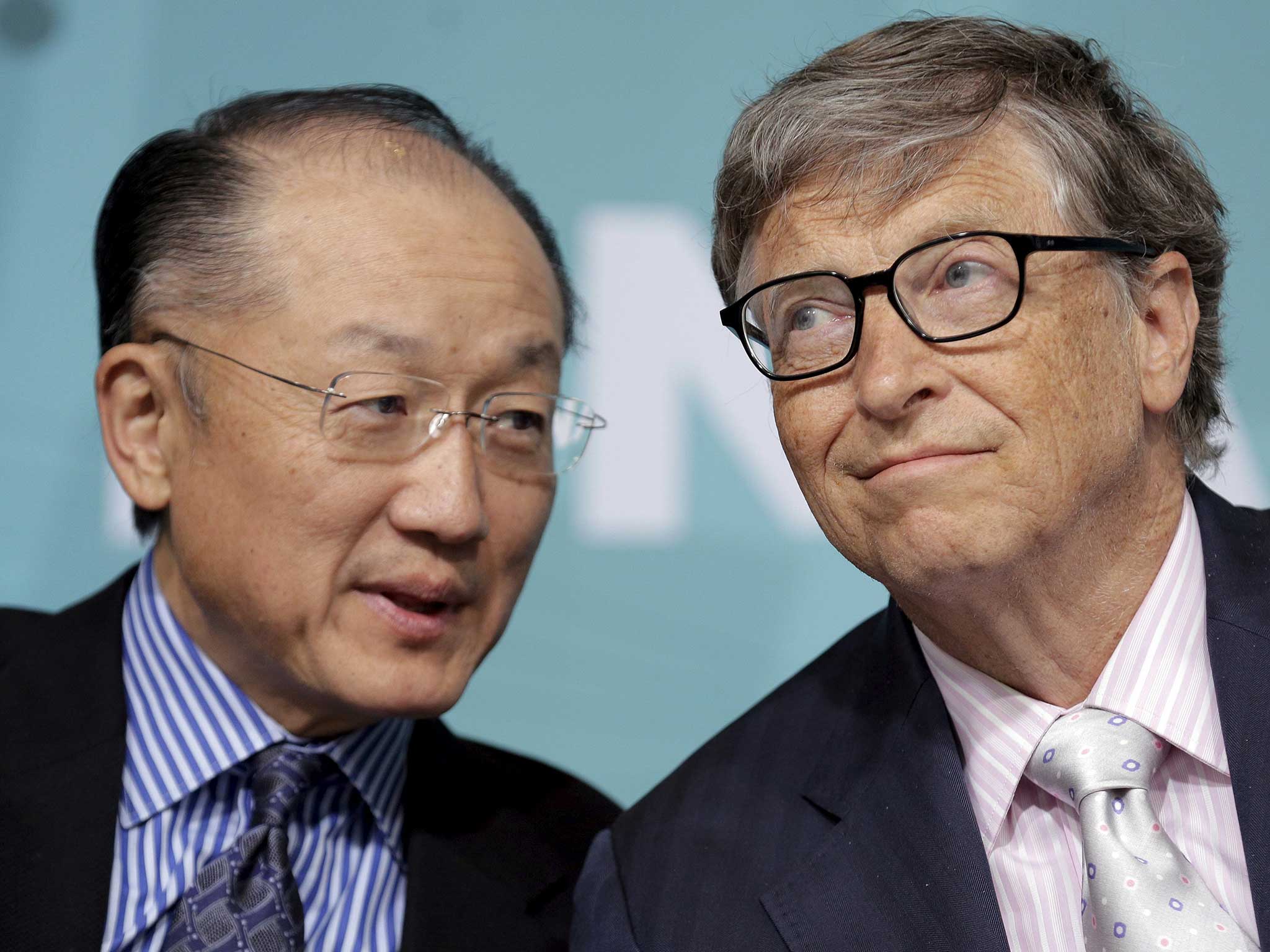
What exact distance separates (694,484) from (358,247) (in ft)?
3.64

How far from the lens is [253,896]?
1.92 metres

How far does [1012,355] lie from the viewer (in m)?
1.56

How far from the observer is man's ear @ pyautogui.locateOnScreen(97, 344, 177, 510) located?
2129mm

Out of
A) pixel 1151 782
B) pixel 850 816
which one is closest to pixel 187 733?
pixel 850 816

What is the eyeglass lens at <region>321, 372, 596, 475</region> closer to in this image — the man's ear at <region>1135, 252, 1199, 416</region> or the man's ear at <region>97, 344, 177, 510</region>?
the man's ear at <region>97, 344, 177, 510</region>

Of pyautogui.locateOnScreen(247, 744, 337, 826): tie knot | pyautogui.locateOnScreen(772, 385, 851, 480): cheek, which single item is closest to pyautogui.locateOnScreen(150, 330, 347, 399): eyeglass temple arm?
pyautogui.locateOnScreen(247, 744, 337, 826): tie knot

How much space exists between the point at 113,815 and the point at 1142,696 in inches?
53.9

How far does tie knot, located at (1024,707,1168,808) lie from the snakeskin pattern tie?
A: 1.02 metres

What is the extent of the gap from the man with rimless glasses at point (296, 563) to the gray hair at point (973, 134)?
1.64 feet

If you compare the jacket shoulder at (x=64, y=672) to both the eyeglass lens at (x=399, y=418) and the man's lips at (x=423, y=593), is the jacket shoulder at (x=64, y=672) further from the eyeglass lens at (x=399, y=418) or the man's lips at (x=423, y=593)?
the eyeglass lens at (x=399, y=418)

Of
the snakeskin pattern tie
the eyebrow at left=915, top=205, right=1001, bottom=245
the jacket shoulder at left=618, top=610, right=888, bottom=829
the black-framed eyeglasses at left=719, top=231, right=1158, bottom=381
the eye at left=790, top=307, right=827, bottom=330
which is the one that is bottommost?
the snakeskin pattern tie

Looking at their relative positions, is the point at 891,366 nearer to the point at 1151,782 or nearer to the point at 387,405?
the point at 1151,782

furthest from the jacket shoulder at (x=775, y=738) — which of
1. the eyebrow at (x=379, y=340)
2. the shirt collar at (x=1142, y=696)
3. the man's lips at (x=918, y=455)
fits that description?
the eyebrow at (x=379, y=340)

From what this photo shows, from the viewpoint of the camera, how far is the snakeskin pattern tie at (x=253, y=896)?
1870 millimetres
